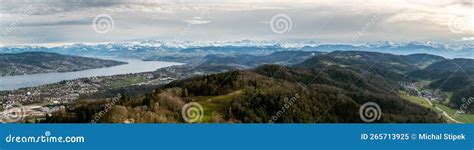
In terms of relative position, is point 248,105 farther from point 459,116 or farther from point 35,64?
point 35,64

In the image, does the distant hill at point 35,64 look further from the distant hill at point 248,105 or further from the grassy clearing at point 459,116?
the grassy clearing at point 459,116

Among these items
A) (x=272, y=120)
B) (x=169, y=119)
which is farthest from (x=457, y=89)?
(x=169, y=119)

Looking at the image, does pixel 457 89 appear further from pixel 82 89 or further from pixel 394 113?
pixel 82 89

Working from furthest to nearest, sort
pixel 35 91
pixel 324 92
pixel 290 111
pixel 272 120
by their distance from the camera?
pixel 35 91 → pixel 324 92 → pixel 290 111 → pixel 272 120

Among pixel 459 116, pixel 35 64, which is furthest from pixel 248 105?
pixel 35 64

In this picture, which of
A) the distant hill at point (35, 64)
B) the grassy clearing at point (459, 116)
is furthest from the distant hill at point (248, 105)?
the distant hill at point (35, 64)

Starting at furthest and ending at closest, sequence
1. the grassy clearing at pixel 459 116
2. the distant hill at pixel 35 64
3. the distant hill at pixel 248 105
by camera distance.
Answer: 1. the distant hill at pixel 35 64
2. the grassy clearing at pixel 459 116
3. the distant hill at pixel 248 105

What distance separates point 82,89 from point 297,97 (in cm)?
5914

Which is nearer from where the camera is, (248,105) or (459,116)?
(248,105)

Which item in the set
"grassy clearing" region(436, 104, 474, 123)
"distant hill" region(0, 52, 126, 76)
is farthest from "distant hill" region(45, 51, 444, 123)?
"distant hill" region(0, 52, 126, 76)

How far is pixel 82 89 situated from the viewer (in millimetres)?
100438

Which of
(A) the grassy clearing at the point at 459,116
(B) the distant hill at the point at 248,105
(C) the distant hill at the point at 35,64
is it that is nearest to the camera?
(B) the distant hill at the point at 248,105

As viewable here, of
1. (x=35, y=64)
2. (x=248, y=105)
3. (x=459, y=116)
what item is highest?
(x=248, y=105)

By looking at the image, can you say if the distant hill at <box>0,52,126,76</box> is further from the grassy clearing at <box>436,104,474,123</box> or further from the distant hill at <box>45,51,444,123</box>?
the grassy clearing at <box>436,104,474,123</box>
